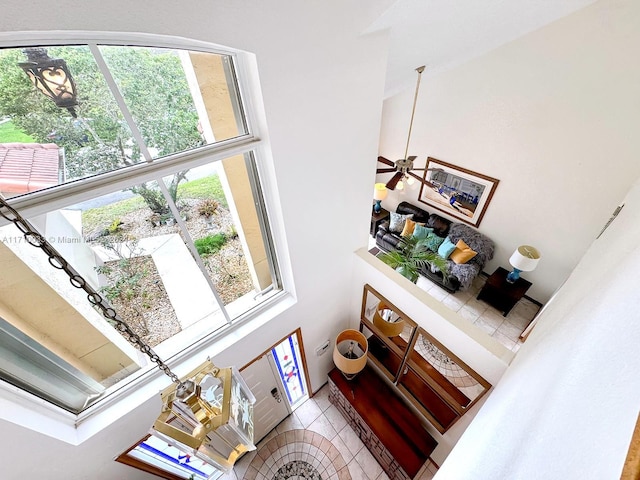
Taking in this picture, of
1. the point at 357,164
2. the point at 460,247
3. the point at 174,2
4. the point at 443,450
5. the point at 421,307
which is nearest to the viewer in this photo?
the point at 174,2

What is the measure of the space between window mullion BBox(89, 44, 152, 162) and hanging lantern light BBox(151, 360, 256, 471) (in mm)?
1227

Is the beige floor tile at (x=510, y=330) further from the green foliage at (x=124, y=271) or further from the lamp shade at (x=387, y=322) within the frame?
the green foliage at (x=124, y=271)

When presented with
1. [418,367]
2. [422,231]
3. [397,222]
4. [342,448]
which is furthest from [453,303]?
[342,448]

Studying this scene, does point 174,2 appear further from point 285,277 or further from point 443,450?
point 443,450

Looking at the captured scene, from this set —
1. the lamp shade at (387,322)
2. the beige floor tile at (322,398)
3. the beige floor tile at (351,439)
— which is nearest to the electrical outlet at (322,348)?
the lamp shade at (387,322)

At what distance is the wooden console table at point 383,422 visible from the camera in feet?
9.89

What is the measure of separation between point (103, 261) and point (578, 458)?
87.5 inches

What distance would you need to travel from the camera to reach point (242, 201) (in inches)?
82.2

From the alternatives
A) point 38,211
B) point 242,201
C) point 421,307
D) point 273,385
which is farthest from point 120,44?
point 273,385

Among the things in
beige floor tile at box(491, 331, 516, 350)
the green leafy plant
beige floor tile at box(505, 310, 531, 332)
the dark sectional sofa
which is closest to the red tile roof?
the green leafy plant

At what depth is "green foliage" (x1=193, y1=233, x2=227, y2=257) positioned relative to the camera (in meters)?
2.01

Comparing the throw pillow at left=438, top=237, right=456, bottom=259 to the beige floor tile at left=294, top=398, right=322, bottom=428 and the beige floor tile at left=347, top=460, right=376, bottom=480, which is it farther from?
the beige floor tile at left=347, top=460, right=376, bottom=480

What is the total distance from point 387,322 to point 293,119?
257 cm

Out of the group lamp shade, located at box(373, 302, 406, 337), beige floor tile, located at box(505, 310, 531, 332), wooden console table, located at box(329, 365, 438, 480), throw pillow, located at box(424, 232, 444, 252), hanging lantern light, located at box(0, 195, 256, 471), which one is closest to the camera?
hanging lantern light, located at box(0, 195, 256, 471)
